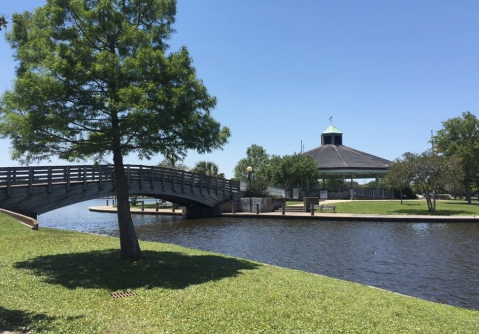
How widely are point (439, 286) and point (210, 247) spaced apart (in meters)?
10.9

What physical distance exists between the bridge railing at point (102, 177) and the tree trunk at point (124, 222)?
1859 millimetres

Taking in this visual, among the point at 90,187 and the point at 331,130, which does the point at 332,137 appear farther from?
the point at 90,187

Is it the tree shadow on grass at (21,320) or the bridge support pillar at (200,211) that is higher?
the bridge support pillar at (200,211)

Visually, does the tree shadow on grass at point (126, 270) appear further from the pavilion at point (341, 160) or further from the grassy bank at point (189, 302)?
the pavilion at point (341, 160)

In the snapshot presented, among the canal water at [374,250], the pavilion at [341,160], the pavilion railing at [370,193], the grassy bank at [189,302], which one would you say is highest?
the pavilion at [341,160]

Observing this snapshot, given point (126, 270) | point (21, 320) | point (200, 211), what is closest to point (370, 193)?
point (200, 211)

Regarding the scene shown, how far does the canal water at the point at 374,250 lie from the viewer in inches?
483

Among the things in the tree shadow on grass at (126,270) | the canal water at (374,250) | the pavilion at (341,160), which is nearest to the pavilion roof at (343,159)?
the pavilion at (341,160)

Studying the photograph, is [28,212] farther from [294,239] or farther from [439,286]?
[439,286]

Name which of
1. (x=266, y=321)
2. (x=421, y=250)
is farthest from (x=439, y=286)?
(x=266, y=321)

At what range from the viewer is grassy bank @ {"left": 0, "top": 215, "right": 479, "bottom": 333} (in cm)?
609

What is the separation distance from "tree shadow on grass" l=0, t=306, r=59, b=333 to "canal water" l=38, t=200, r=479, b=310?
31.3 ft

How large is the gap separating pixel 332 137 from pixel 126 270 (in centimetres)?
5945

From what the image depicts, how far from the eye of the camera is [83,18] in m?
10.4
